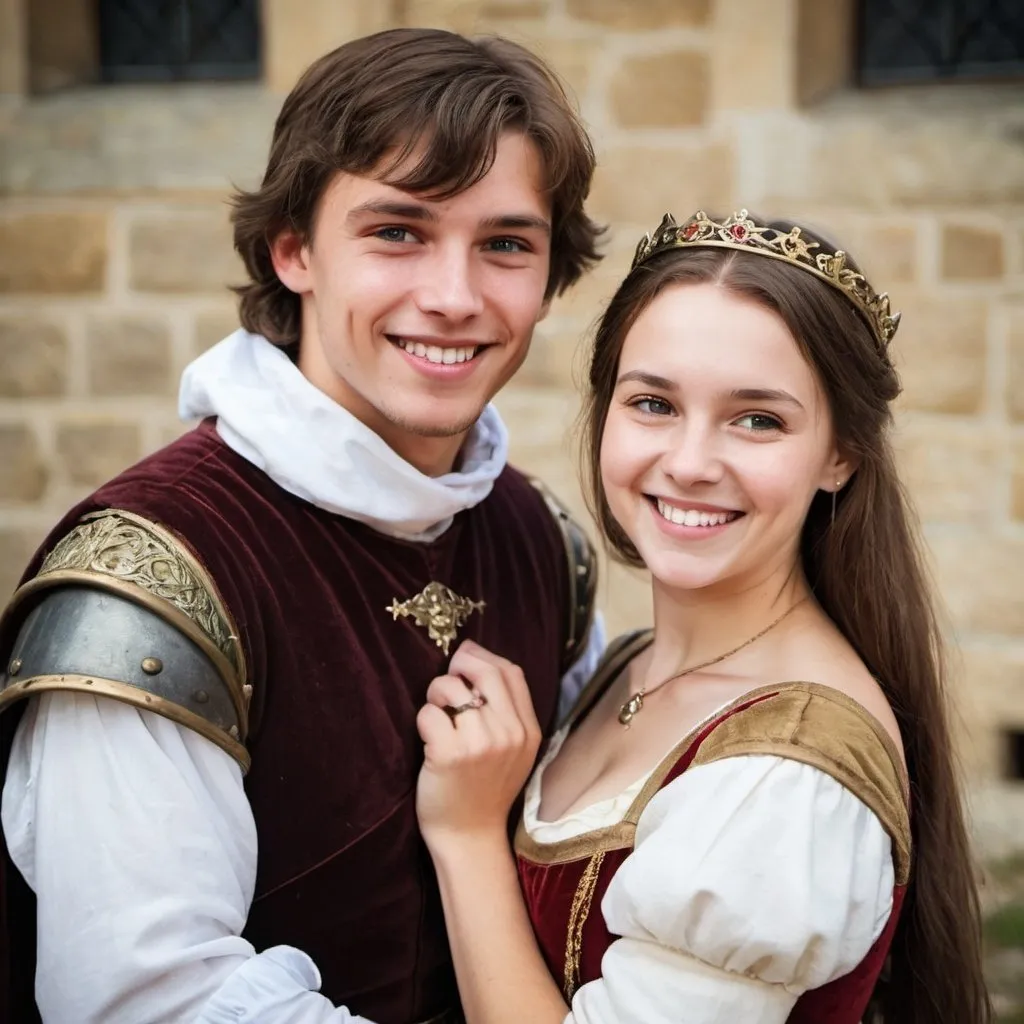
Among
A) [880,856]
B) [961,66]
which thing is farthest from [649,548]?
[961,66]

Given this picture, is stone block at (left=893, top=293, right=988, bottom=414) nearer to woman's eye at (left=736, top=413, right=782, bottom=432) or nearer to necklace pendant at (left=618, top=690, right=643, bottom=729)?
necklace pendant at (left=618, top=690, right=643, bottom=729)

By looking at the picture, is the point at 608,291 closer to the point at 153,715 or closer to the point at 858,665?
the point at 858,665

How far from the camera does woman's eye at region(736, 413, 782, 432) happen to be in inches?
74.4

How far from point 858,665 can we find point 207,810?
2.94ft

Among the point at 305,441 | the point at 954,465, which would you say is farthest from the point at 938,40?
the point at 305,441

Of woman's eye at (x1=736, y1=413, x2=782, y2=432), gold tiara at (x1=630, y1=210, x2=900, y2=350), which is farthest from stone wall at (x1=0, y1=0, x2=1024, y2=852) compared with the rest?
woman's eye at (x1=736, y1=413, x2=782, y2=432)

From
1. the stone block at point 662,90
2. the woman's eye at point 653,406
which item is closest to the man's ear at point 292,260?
the woman's eye at point 653,406

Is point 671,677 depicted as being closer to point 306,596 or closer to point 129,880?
point 306,596

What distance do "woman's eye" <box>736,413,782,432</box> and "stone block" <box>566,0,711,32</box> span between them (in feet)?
8.78

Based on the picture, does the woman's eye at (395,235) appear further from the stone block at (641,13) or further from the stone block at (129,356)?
the stone block at (129,356)

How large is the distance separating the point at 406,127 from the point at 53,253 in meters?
2.92

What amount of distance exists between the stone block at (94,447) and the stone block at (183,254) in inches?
18.2

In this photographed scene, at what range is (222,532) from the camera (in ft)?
6.41

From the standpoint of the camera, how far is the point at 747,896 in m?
1.59
